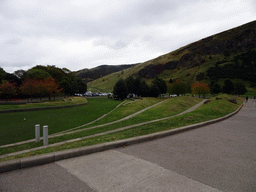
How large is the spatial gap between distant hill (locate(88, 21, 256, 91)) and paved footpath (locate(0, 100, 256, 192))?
114 metres

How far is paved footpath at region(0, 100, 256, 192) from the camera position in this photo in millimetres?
3107

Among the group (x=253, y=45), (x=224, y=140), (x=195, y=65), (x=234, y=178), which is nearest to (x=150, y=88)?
(x=224, y=140)

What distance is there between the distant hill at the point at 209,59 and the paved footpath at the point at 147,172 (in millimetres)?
114453

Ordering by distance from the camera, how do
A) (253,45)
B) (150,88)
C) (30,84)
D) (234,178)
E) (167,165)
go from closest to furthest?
1. (234,178)
2. (167,165)
3. (30,84)
4. (150,88)
5. (253,45)

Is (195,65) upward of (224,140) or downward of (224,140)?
upward

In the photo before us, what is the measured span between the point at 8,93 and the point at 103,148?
33.6 m

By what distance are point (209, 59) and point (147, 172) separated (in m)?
161

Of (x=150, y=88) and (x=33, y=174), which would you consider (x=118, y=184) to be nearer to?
(x=33, y=174)

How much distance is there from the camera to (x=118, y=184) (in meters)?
3.18

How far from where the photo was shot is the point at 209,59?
14288 centimetres

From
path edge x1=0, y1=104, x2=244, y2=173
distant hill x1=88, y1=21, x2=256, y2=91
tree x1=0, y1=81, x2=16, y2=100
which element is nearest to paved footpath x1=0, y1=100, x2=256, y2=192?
path edge x1=0, y1=104, x2=244, y2=173

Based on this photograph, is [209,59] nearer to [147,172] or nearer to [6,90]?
[6,90]

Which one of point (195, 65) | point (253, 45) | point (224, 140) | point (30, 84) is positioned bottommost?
point (224, 140)

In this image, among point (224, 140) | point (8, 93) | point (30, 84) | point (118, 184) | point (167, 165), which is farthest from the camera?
point (30, 84)
